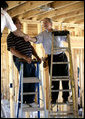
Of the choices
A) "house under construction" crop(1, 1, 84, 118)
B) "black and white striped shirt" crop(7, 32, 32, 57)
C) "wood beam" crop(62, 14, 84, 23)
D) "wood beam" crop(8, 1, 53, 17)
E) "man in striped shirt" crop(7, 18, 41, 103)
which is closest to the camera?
"man in striped shirt" crop(7, 18, 41, 103)

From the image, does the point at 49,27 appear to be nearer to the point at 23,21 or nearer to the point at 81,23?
the point at 23,21

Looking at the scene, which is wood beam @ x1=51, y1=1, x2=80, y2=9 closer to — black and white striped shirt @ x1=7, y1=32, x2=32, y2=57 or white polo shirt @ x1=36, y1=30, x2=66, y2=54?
white polo shirt @ x1=36, y1=30, x2=66, y2=54

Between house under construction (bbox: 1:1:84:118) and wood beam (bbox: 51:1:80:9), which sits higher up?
wood beam (bbox: 51:1:80:9)

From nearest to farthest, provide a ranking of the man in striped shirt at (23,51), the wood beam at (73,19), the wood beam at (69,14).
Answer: the man in striped shirt at (23,51) < the wood beam at (69,14) < the wood beam at (73,19)

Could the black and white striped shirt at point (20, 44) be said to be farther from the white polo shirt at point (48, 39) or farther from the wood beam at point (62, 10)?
the wood beam at point (62, 10)

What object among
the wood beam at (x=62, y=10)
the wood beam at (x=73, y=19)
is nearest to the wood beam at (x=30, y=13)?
the wood beam at (x=62, y=10)

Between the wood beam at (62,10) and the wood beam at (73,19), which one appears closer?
the wood beam at (62,10)

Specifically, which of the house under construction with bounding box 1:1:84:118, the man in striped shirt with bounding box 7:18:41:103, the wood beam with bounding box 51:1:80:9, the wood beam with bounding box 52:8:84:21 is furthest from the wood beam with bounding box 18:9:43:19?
the man in striped shirt with bounding box 7:18:41:103

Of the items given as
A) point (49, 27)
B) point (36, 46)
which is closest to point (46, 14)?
point (36, 46)

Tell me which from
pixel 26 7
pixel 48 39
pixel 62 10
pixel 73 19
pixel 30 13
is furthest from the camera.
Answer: pixel 73 19

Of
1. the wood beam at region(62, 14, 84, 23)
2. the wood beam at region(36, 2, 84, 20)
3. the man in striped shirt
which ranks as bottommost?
the man in striped shirt

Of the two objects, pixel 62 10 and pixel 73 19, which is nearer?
pixel 62 10

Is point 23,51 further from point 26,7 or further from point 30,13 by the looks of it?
point 30,13

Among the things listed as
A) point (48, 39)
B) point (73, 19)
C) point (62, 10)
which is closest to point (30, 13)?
point (62, 10)
